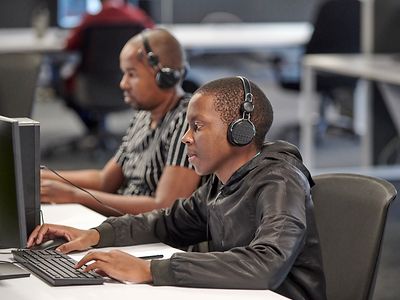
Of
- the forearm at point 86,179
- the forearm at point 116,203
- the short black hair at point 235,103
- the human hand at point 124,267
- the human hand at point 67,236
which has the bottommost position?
the forearm at point 86,179

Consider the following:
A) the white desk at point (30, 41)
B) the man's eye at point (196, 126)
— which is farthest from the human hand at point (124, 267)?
the white desk at point (30, 41)

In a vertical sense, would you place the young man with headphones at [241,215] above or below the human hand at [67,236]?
above

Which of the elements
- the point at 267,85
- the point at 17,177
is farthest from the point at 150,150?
the point at 267,85

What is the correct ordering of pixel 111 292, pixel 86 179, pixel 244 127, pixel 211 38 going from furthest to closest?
pixel 211 38 → pixel 86 179 → pixel 244 127 → pixel 111 292

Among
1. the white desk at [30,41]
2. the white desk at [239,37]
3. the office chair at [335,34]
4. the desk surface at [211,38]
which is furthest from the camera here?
the white desk at [239,37]

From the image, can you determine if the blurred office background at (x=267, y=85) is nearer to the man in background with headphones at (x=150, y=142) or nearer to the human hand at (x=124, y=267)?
the man in background with headphones at (x=150, y=142)

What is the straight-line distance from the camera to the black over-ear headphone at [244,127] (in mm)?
2291

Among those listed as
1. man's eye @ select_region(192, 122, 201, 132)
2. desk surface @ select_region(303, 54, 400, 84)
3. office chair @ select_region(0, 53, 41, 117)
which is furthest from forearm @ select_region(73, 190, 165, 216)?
desk surface @ select_region(303, 54, 400, 84)

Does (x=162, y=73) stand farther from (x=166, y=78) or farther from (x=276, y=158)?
(x=276, y=158)

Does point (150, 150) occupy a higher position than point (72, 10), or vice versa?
point (150, 150)

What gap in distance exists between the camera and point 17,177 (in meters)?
2.25

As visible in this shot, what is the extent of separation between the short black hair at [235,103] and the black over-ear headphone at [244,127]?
0.05 ft

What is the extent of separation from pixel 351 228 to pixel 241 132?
16.0 inches

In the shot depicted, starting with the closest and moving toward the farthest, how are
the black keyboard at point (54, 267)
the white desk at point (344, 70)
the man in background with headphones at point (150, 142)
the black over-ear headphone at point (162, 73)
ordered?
the black keyboard at point (54, 267), the man in background with headphones at point (150, 142), the black over-ear headphone at point (162, 73), the white desk at point (344, 70)
